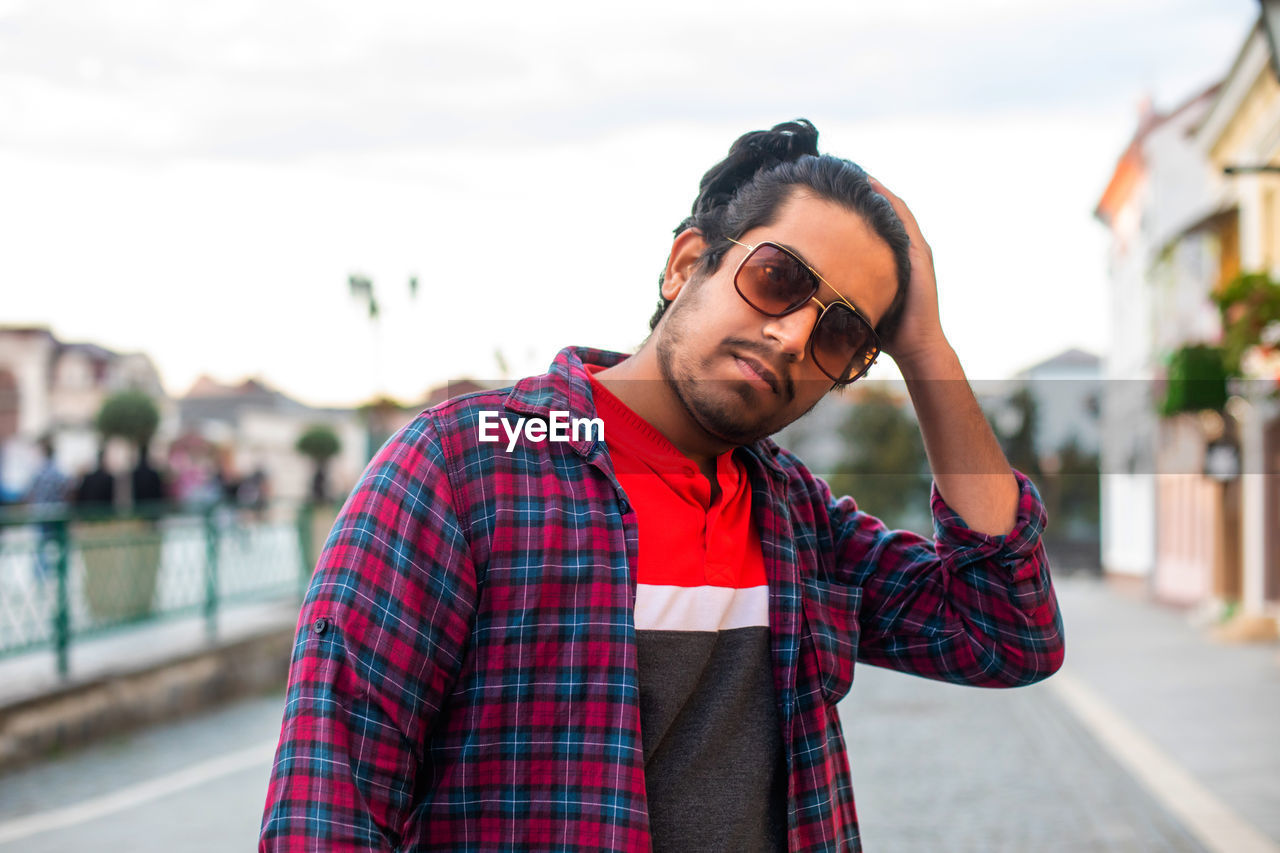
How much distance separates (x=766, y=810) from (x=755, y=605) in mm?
245

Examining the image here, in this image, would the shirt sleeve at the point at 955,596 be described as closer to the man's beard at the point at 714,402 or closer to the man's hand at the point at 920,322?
the man's hand at the point at 920,322

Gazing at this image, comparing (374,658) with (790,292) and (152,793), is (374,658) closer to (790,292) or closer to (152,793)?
(790,292)

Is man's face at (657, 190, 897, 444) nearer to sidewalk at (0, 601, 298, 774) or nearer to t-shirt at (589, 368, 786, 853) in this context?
t-shirt at (589, 368, 786, 853)

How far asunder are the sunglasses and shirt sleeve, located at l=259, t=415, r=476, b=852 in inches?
18.5

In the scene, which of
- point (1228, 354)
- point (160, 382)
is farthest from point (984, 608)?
point (160, 382)

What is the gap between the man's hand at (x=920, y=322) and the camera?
1.85 metres

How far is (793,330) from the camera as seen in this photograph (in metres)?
1.67

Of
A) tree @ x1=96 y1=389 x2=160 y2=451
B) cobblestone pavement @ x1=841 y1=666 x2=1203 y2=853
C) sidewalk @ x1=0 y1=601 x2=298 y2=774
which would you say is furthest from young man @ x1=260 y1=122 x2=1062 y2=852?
tree @ x1=96 y1=389 x2=160 y2=451

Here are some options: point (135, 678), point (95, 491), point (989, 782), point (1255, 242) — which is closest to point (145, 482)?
point (95, 491)

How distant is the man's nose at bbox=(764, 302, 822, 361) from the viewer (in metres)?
1.66

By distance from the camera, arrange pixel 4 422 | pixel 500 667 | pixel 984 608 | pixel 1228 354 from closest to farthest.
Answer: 1. pixel 500 667
2. pixel 984 608
3. pixel 1228 354
4. pixel 4 422

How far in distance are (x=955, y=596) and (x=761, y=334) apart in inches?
20.9

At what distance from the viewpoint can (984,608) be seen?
6.22 ft

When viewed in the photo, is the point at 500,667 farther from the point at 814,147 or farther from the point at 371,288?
the point at 371,288
